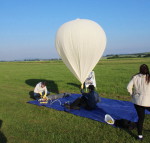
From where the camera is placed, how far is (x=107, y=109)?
28.9 ft

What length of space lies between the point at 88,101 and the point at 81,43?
253 cm

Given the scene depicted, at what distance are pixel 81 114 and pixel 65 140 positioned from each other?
2.25 m

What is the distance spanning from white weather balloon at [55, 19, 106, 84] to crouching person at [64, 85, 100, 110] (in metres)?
1.16

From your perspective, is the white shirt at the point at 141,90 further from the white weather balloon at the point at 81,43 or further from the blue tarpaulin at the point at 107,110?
the white weather balloon at the point at 81,43

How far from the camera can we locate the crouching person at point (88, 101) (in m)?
8.49

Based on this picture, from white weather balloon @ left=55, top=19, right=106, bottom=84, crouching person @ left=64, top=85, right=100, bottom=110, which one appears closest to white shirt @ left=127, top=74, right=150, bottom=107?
crouching person @ left=64, top=85, right=100, bottom=110

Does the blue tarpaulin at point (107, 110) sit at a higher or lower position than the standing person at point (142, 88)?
lower

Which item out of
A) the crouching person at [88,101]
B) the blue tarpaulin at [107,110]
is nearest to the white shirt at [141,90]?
the blue tarpaulin at [107,110]

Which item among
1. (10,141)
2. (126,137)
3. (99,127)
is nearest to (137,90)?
(126,137)

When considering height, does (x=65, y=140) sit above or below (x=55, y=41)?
below

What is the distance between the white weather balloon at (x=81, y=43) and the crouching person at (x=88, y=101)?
116 centimetres

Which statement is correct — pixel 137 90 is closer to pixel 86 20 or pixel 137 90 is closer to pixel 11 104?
pixel 86 20

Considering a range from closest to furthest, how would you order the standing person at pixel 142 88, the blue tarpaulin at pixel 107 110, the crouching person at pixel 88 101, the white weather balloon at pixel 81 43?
the standing person at pixel 142 88 → the blue tarpaulin at pixel 107 110 → the crouching person at pixel 88 101 → the white weather balloon at pixel 81 43

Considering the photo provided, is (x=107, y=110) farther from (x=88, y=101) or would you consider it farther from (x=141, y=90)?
(x=141, y=90)
